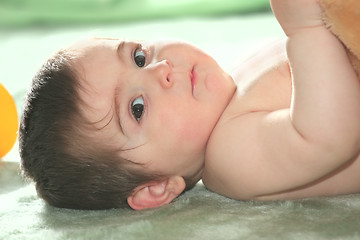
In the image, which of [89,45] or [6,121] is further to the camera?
[6,121]

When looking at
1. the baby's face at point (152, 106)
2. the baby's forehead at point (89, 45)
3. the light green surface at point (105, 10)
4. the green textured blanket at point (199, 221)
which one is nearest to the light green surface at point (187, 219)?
the green textured blanket at point (199, 221)

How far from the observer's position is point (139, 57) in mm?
1309

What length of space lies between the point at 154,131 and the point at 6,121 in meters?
0.45

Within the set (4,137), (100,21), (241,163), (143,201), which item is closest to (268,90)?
(241,163)

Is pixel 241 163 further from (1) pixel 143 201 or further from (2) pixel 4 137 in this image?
(2) pixel 4 137

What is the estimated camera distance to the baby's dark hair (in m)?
1.21

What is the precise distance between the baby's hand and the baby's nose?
0.98 ft

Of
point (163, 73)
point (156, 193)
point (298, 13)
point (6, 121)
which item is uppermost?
point (298, 13)

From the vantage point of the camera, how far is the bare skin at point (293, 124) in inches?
39.9

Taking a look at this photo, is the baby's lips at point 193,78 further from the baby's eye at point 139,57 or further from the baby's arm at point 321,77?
the baby's arm at point 321,77

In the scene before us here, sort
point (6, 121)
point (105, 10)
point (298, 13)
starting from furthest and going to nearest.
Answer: point (105, 10) < point (6, 121) < point (298, 13)

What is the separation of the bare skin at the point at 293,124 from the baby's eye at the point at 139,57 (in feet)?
0.66

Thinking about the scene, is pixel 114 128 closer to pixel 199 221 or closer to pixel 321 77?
pixel 199 221

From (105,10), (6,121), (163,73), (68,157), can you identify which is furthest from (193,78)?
(105,10)
